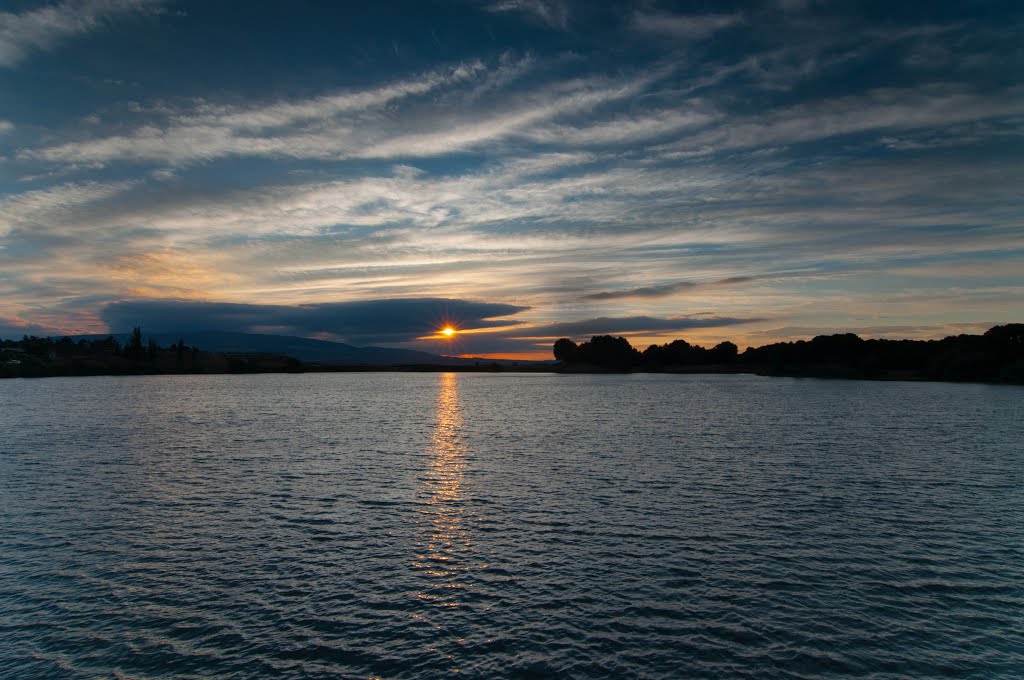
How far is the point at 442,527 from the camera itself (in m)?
37.9

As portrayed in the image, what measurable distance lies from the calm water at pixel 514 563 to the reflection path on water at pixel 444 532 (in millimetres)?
237

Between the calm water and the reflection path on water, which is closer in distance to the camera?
the calm water

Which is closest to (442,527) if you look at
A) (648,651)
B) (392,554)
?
(392,554)

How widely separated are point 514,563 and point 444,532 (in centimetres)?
721

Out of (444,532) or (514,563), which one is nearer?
(514,563)

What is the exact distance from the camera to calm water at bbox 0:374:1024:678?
71.8ft

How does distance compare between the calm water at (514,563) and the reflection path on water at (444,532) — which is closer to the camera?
the calm water at (514,563)

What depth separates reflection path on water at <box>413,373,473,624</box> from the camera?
27.9 metres

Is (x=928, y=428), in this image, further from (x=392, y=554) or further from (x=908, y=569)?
(x=392, y=554)

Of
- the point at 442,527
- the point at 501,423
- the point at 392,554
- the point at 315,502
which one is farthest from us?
the point at 501,423

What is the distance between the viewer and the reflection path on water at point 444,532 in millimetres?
27922

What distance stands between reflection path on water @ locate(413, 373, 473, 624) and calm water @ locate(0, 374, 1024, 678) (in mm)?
237

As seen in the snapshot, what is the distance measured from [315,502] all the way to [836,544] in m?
34.6

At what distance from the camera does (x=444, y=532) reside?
3675 cm
